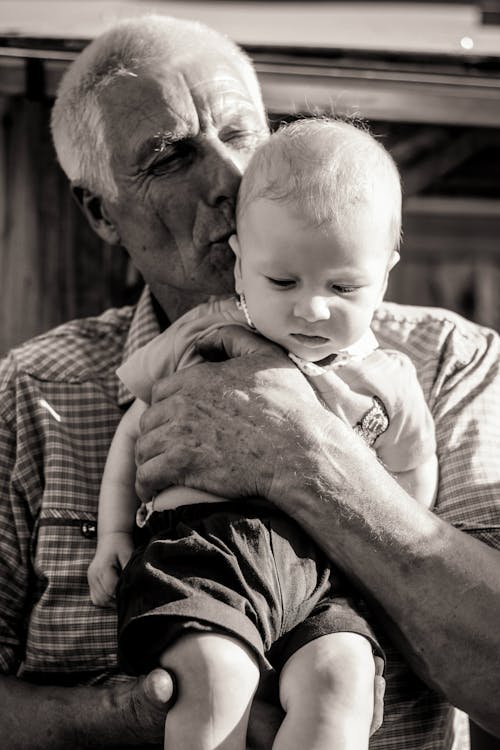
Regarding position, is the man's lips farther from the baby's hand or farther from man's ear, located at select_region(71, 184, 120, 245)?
man's ear, located at select_region(71, 184, 120, 245)

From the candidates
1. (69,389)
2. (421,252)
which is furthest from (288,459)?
(421,252)

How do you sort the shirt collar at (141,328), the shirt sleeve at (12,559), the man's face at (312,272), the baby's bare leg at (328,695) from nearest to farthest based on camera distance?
1. the baby's bare leg at (328,695)
2. the man's face at (312,272)
3. the shirt sleeve at (12,559)
4. the shirt collar at (141,328)

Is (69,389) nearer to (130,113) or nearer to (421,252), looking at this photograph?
(130,113)

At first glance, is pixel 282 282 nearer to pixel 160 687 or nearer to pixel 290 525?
pixel 290 525

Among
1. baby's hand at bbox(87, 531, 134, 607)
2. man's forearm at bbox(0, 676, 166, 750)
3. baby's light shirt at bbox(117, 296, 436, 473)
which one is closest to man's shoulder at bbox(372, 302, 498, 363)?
baby's light shirt at bbox(117, 296, 436, 473)

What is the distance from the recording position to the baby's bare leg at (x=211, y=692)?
1.80 metres

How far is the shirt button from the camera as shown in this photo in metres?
2.48

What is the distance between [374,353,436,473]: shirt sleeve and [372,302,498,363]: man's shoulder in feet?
1.16

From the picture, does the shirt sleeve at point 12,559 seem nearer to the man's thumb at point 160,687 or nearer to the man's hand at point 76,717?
the man's hand at point 76,717

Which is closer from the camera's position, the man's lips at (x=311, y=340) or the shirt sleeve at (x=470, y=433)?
the man's lips at (x=311, y=340)

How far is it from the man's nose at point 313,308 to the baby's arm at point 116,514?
0.53m

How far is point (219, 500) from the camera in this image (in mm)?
2080

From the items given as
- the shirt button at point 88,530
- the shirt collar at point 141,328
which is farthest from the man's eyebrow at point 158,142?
the shirt button at point 88,530

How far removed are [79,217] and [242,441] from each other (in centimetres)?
180
